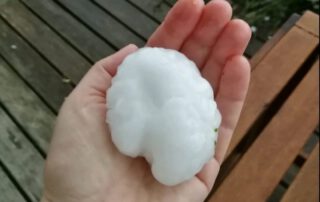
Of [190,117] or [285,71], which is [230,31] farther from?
[285,71]

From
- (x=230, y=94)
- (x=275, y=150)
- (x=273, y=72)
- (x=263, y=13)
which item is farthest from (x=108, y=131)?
(x=263, y=13)

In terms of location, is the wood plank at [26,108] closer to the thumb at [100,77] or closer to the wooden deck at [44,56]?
the wooden deck at [44,56]

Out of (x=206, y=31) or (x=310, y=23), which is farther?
(x=310, y=23)

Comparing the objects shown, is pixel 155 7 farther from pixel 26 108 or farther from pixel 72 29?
pixel 26 108

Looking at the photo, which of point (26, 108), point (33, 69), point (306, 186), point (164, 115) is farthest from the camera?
point (33, 69)

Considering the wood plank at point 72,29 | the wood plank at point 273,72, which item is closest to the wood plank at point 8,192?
the wood plank at point 72,29

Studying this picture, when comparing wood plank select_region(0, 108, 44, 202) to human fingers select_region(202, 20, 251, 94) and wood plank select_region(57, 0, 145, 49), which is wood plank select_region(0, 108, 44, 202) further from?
human fingers select_region(202, 20, 251, 94)
